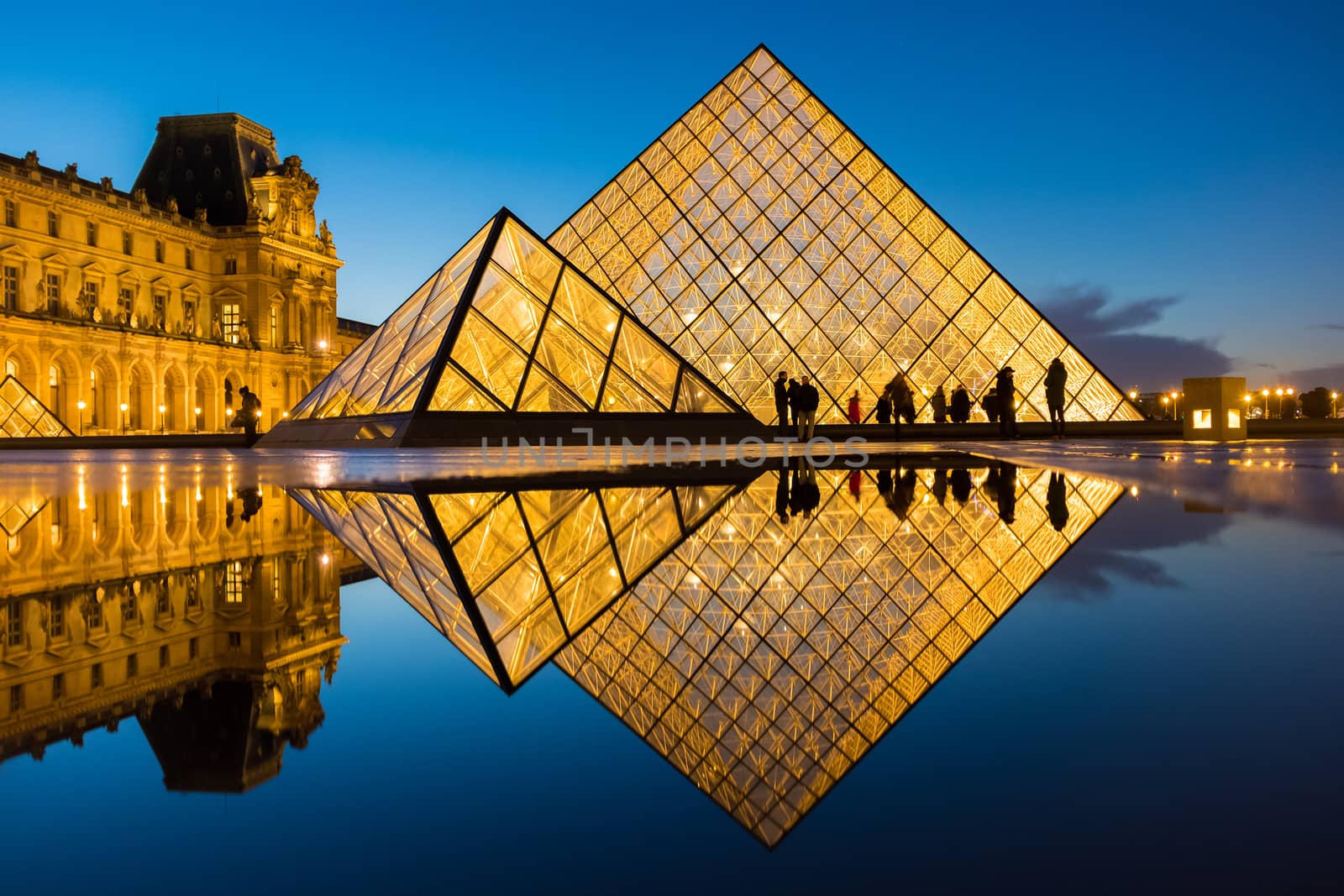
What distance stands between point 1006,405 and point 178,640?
2250cm

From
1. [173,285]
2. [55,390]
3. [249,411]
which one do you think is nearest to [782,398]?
[249,411]

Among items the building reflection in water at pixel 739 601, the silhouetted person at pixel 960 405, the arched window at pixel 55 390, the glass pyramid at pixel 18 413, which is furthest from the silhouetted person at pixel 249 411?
the arched window at pixel 55 390

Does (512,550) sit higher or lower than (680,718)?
higher

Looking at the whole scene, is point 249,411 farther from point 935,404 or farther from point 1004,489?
point 1004,489

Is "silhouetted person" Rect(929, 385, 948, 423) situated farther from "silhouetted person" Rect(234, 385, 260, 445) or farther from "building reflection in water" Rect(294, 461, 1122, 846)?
"building reflection in water" Rect(294, 461, 1122, 846)

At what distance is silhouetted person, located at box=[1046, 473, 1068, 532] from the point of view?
4.95m

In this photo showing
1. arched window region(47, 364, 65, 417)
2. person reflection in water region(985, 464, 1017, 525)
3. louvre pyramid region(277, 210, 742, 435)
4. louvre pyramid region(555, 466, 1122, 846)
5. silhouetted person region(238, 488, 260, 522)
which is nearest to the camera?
louvre pyramid region(555, 466, 1122, 846)

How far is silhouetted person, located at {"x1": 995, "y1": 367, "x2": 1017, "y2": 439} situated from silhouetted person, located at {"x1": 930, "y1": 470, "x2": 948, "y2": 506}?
1339 cm

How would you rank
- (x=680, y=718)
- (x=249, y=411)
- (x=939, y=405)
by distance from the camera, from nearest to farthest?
(x=680, y=718), (x=249, y=411), (x=939, y=405)

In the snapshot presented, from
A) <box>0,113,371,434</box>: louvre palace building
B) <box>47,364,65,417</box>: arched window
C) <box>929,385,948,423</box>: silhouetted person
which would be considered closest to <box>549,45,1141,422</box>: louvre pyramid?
<box>929,385,948,423</box>: silhouetted person

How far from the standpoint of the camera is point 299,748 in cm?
164

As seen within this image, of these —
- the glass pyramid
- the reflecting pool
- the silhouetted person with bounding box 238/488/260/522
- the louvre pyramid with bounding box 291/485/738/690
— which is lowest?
the reflecting pool

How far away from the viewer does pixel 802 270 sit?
28766 mm

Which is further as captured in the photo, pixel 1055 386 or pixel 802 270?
pixel 802 270
